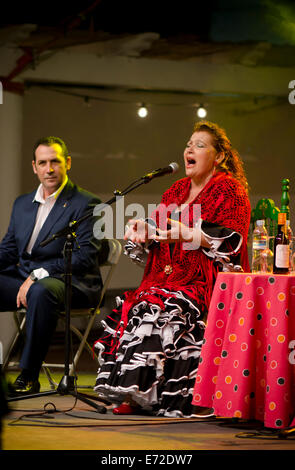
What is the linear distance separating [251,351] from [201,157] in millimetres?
1211

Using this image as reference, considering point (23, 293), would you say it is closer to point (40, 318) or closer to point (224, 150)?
Answer: point (40, 318)

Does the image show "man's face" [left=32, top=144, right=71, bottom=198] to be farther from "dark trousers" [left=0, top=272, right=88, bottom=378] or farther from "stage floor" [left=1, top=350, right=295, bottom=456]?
"stage floor" [left=1, top=350, right=295, bottom=456]

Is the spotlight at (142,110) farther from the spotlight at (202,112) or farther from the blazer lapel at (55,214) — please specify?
the blazer lapel at (55,214)

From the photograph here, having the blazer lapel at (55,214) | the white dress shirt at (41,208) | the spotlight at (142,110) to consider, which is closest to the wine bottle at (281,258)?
the blazer lapel at (55,214)

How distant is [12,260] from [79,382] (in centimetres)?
89

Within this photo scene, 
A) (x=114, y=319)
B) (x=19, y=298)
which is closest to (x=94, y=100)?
(x=19, y=298)

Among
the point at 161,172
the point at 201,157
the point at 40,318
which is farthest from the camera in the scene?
the point at 40,318

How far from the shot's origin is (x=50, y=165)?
4480mm

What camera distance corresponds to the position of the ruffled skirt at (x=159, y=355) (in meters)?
3.35

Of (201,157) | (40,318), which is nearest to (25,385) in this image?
(40,318)

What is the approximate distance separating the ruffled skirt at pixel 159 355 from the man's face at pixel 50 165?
1290 mm

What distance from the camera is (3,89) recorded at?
5555mm

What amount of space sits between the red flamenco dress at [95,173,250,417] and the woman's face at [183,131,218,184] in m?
0.08
